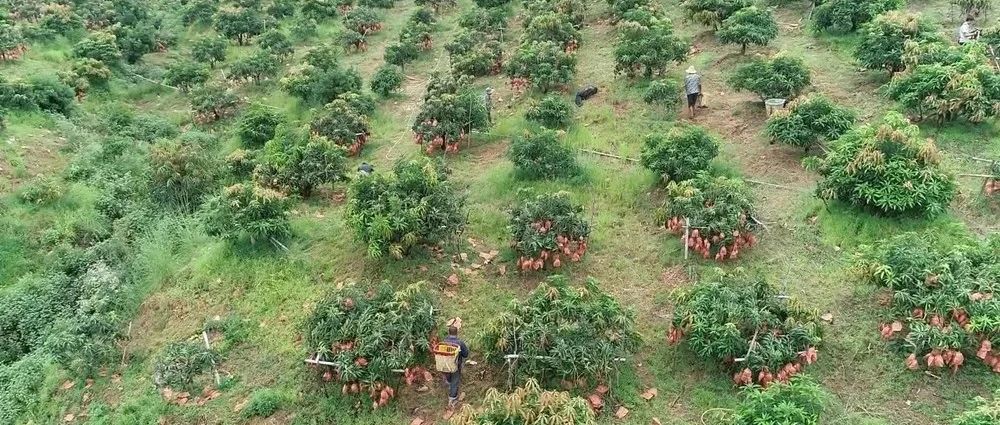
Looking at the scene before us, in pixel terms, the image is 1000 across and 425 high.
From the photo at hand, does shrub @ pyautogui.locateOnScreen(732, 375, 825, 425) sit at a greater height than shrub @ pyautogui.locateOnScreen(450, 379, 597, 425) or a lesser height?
lesser

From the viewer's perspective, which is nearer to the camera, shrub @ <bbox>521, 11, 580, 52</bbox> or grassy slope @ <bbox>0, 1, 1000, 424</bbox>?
grassy slope @ <bbox>0, 1, 1000, 424</bbox>

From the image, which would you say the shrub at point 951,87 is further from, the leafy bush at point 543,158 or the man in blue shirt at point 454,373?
the man in blue shirt at point 454,373

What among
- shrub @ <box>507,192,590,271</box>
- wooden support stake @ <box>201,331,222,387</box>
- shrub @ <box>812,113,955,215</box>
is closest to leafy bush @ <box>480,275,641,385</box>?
shrub @ <box>507,192,590,271</box>

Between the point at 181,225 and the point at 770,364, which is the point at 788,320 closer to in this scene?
the point at 770,364

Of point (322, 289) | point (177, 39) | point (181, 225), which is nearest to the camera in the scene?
point (322, 289)

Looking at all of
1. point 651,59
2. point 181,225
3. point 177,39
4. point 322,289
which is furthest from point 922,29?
point 177,39

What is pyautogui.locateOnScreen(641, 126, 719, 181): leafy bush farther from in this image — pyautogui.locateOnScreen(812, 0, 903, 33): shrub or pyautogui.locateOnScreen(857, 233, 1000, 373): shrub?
pyautogui.locateOnScreen(812, 0, 903, 33): shrub
